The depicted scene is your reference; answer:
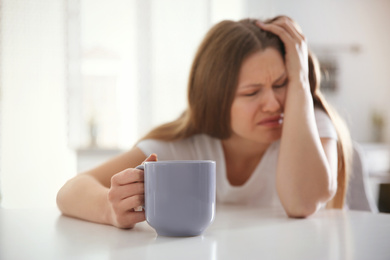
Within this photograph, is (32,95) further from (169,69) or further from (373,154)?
A: (373,154)

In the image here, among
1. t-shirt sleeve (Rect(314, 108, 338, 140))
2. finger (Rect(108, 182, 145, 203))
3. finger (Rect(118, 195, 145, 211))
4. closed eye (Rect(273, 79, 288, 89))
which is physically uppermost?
closed eye (Rect(273, 79, 288, 89))

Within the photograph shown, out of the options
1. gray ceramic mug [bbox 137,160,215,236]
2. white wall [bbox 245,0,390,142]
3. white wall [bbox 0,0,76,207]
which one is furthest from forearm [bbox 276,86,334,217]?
white wall [bbox 245,0,390,142]

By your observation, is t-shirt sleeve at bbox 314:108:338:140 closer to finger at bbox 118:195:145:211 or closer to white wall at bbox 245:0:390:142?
finger at bbox 118:195:145:211

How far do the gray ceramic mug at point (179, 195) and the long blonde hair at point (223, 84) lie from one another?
15.2 inches

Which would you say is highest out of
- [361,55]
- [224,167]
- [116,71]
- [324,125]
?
[361,55]

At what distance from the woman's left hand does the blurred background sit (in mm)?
170

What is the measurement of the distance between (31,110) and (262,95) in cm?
42

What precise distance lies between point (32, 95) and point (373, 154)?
2730 mm

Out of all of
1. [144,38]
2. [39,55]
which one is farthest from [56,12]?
[144,38]

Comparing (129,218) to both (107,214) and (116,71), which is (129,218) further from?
(116,71)

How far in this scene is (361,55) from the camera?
122 inches

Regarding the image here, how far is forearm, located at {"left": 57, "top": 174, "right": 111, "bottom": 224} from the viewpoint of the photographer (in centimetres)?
55

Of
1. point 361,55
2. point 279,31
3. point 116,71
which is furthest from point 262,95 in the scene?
point 361,55

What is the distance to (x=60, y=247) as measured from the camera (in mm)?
423
